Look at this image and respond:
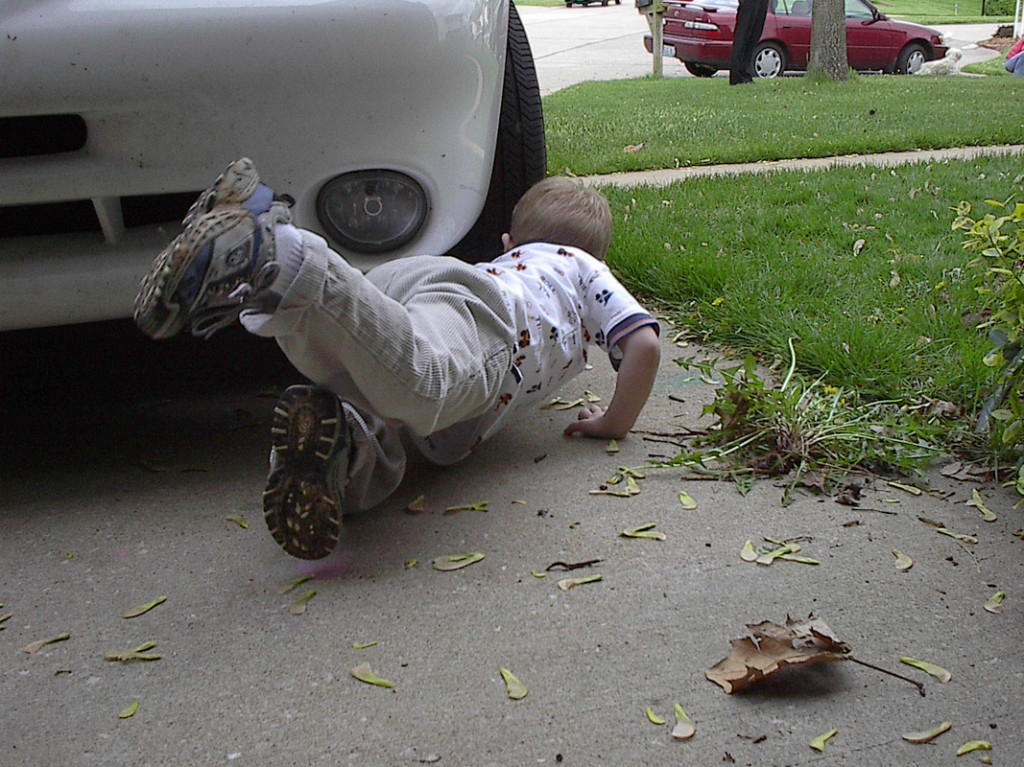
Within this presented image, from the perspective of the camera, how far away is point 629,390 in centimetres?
255

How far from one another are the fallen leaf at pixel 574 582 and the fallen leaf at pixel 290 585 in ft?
1.54

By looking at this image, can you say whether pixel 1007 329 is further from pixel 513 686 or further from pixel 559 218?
pixel 513 686

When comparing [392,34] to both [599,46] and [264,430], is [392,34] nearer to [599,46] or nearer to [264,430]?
[264,430]

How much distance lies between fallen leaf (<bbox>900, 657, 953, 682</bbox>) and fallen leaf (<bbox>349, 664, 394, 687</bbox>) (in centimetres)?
82

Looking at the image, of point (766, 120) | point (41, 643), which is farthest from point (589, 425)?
point (766, 120)

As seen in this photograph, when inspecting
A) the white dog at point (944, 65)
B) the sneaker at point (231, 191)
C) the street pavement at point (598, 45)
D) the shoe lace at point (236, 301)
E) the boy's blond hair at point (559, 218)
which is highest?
the sneaker at point (231, 191)

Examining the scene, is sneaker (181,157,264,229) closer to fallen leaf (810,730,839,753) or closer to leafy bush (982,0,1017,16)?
fallen leaf (810,730,839,753)

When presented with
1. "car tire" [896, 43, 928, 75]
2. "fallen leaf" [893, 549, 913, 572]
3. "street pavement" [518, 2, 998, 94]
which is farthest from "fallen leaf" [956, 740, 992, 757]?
"car tire" [896, 43, 928, 75]

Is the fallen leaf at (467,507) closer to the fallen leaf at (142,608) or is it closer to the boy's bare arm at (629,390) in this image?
the boy's bare arm at (629,390)

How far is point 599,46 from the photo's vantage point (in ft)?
74.0

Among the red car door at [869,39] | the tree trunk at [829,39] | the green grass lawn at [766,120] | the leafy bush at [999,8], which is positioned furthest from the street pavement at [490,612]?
the leafy bush at [999,8]

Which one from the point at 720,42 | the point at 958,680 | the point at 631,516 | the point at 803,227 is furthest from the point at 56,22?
the point at 720,42

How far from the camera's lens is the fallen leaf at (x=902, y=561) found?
2023 mm

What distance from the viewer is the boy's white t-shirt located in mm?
2418
